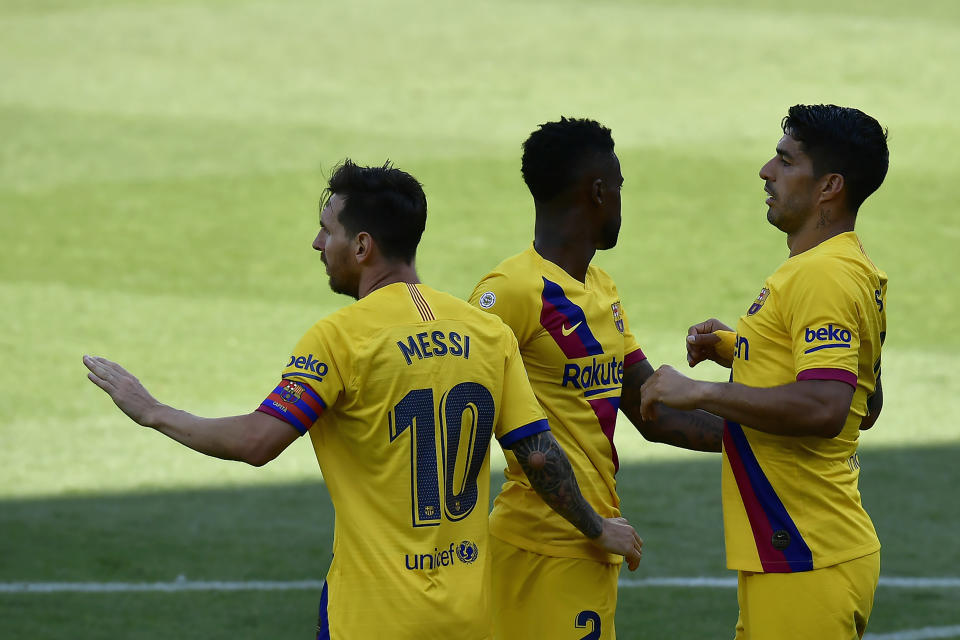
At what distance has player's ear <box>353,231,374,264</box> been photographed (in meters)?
3.68

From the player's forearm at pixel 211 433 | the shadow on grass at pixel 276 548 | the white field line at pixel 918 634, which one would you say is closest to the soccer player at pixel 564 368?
the player's forearm at pixel 211 433

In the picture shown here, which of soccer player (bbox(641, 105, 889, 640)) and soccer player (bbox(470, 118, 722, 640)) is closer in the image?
soccer player (bbox(641, 105, 889, 640))

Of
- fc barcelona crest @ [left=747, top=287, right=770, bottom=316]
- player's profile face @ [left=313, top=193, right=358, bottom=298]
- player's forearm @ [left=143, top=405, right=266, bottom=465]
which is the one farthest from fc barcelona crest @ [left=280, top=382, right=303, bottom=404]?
fc barcelona crest @ [left=747, top=287, right=770, bottom=316]

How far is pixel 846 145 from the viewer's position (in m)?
3.90

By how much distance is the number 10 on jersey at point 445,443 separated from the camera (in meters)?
3.54

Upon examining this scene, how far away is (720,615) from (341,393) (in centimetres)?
402

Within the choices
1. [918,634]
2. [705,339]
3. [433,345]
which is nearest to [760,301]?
[705,339]

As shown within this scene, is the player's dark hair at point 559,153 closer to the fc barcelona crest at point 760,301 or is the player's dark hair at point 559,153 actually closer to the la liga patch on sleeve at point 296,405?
the fc barcelona crest at point 760,301

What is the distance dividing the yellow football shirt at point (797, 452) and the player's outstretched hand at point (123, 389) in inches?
70.7

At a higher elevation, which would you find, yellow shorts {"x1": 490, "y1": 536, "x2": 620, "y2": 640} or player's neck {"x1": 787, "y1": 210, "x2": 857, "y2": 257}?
player's neck {"x1": 787, "y1": 210, "x2": 857, "y2": 257}

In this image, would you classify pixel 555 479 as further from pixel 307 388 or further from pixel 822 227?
pixel 822 227

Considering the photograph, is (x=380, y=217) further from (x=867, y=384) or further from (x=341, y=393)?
(x=867, y=384)

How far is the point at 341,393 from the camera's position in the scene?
353 cm

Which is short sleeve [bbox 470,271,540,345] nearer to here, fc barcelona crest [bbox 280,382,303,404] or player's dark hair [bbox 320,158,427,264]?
player's dark hair [bbox 320,158,427,264]
